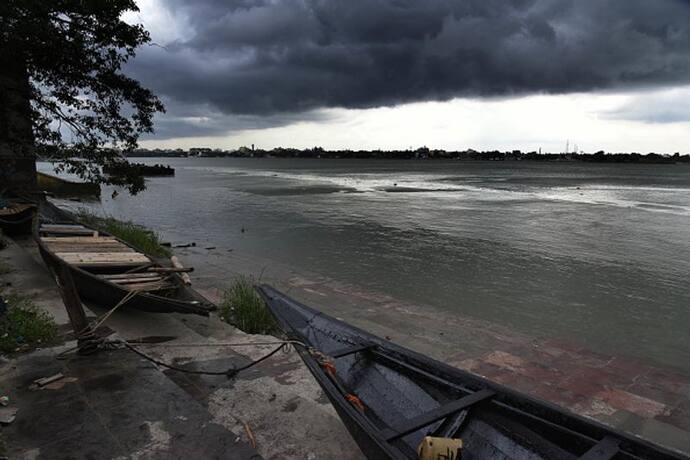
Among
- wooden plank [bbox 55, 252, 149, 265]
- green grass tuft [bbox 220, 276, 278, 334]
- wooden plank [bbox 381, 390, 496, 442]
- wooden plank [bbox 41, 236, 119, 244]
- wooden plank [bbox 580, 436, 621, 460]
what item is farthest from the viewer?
wooden plank [bbox 41, 236, 119, 244]

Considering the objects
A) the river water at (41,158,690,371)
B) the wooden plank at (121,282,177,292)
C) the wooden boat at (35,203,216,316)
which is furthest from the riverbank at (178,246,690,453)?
the wooden plank at (121,282,177,292)

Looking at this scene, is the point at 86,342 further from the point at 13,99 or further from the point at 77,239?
the point at 13,99

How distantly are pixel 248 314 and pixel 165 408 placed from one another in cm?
373

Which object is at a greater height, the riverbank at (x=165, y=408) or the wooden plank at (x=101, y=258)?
the wooden plank at (x=101, y=258)

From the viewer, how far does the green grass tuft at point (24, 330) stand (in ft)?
20.6

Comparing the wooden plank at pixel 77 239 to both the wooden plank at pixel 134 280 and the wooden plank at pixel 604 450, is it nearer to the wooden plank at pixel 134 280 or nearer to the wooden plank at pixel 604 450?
the wooden plank at pixel 134 280

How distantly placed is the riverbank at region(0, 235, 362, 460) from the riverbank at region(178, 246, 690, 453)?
3.43 meters

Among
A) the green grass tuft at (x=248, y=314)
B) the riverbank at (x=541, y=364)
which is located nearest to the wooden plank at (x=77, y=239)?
the riverbank at (x=541, y=364)

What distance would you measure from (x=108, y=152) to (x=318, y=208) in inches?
927

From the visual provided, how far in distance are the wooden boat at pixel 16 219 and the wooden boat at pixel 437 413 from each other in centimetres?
1390

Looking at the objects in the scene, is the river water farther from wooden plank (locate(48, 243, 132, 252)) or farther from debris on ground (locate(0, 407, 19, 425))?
debris on ground (locate(0, 407, 19, 425))

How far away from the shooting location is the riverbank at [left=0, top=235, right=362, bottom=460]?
438cm

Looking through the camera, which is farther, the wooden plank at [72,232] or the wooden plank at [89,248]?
the wooden plank at [72,232]

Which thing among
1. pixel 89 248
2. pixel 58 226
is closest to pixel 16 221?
pixel 58 226
